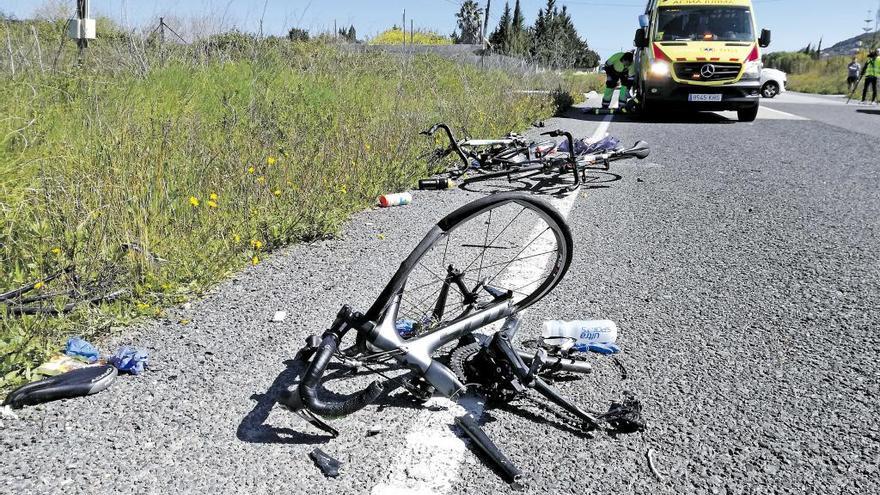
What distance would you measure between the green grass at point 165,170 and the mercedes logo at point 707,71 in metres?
6.62

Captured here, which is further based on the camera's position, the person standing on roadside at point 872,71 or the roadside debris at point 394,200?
the person standing on roadside at point 872,71

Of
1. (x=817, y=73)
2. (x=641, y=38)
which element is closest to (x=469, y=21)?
(x=817, y=73)

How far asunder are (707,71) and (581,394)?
13.1 metres

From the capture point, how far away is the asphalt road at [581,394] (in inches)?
81.7

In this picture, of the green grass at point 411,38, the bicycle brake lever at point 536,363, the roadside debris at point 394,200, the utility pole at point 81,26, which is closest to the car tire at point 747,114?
the green grass at point 411,38

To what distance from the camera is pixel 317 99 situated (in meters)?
9.18

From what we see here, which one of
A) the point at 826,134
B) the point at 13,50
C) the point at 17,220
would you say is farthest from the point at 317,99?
the point at 826,134

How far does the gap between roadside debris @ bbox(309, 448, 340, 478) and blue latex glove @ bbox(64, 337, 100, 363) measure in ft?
3.83

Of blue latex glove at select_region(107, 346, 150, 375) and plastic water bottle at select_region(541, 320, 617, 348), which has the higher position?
plastic water bottle at select_region(541, 320, 617, 348)

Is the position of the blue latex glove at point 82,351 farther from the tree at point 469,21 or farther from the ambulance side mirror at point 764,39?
the tree at point 469,21

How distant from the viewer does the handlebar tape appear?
86.4 inches

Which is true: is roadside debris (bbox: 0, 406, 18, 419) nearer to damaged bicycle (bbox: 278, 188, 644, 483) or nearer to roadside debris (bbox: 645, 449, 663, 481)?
damaged bicycle (bbox: 278, 188, 644, 483)

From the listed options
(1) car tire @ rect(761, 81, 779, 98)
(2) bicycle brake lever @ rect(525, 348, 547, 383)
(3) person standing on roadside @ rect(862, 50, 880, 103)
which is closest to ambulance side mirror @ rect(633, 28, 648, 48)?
(2) bicycle brake lever @ rect(525, 348, 547, 383)

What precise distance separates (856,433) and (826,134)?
11539mm
